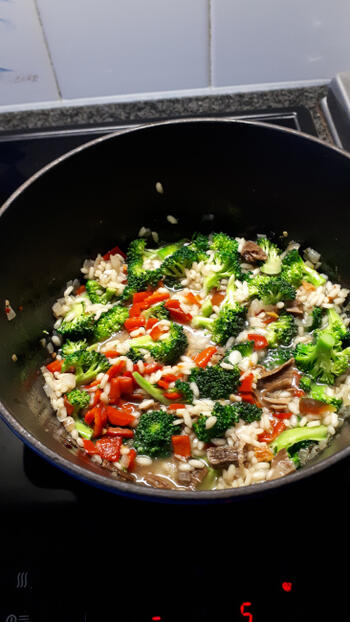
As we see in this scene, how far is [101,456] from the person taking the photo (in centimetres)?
165

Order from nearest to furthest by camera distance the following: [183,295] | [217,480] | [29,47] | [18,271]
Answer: [217,480] < [18,271] < [183,295] < [29,47]

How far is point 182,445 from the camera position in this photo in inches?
65.7

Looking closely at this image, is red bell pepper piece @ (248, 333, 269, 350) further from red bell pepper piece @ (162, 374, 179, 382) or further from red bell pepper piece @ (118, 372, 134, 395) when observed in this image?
red bell pepper piece @ (118, 372, 134, 395)

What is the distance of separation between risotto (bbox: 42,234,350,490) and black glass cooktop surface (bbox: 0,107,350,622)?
12 cm

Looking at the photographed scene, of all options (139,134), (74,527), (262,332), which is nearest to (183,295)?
(262,332)

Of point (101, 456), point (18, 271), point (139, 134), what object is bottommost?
point (101, 456)

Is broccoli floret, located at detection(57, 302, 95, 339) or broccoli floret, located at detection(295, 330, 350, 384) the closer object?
broccoli floret, located at detection(295, 330, 350, 384)

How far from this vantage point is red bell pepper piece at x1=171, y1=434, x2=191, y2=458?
167 cm

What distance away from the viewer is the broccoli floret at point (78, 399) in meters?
1.74

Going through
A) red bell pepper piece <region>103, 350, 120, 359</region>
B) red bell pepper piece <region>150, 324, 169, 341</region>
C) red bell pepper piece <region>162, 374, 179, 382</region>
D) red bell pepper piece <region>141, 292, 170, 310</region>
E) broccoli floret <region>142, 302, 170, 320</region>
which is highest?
red bell pepper piece <region>141, 292, 170, 310</region>

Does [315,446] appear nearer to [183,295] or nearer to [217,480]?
[217,480]

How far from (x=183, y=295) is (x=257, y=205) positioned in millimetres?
475

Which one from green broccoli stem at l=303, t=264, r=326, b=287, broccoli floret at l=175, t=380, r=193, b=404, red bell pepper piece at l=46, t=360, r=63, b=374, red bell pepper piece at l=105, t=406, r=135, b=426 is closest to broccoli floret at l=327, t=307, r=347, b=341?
green broccoli stem at l=303, t=264, r=326, b=287

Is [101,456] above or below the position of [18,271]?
below
